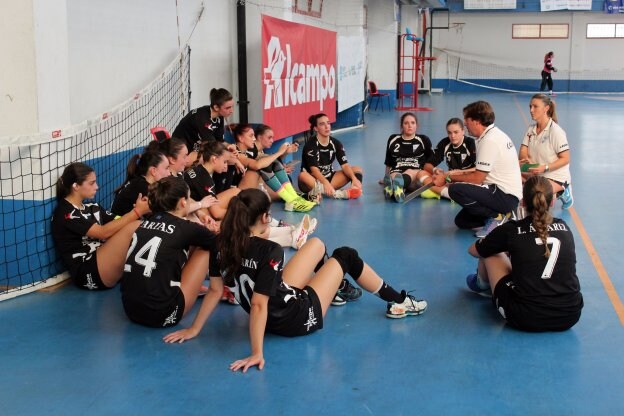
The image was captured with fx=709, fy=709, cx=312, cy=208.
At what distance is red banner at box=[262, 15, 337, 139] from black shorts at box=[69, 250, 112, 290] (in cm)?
529

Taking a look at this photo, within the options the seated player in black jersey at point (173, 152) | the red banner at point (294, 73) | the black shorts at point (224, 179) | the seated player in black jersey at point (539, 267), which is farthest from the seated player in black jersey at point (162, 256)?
the red banner at point (294, 73)

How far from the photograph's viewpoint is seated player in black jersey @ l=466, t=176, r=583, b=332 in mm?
4172

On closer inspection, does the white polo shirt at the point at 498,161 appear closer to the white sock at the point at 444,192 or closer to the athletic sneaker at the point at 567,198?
the athletic sneaker at the point at 567,198

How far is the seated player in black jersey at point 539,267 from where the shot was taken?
4.17 m

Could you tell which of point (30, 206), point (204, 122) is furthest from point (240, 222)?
point (204, 122)

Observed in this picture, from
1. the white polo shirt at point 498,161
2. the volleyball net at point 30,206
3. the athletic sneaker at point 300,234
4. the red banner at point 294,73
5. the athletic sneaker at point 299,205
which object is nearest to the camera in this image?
the volleyball net at point 30,206

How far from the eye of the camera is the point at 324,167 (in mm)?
8625

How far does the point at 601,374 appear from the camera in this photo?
12.4 feet

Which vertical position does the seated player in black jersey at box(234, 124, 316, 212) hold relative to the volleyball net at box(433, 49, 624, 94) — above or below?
below

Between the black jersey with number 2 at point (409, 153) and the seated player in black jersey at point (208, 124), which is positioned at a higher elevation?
the seated player in black jersey at point (208, 124)

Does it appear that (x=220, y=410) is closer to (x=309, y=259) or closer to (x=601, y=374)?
(x=309, y=259)

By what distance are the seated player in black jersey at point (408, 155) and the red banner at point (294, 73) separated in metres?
2.24

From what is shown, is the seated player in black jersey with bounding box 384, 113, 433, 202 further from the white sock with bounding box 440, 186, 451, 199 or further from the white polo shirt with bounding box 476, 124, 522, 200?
the white polo shirt with bounding box 476, 124, 522, 200

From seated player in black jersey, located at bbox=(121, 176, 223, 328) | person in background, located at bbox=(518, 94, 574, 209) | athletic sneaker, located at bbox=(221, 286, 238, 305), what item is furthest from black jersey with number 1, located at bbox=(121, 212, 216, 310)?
person in background, located at bbox=(518, 94, 574, 209)
